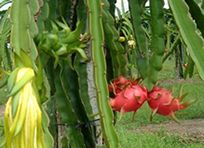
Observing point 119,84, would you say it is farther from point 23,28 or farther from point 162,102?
point 23,28

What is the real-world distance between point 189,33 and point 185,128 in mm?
4897

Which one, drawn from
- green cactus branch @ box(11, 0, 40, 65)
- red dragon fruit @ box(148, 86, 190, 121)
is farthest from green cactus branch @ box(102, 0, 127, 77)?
green cactus branch @ box(11, 0, 40, 65)

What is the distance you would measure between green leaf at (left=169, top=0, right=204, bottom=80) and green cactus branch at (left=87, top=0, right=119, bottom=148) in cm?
15

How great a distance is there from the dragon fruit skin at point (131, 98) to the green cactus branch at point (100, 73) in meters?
0.21

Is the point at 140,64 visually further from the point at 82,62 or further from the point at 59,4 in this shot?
the point at 59,4

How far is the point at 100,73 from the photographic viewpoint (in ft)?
3.05

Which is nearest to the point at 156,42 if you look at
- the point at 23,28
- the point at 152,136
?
the point at 23,28

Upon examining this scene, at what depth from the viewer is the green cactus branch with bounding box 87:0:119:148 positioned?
35.4 inches

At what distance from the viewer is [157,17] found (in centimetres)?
121

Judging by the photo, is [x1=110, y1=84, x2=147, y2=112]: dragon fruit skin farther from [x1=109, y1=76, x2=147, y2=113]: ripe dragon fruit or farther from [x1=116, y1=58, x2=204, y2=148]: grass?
[x1=116, y1=58, x2=204, y2=148]: grass

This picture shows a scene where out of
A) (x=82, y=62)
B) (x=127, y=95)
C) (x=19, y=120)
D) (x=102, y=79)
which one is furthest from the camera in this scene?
(x=82, y=62)

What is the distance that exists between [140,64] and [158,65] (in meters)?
0.11

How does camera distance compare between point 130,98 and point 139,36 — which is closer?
point 130,98

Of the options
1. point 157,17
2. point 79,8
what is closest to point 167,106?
point 157,17
